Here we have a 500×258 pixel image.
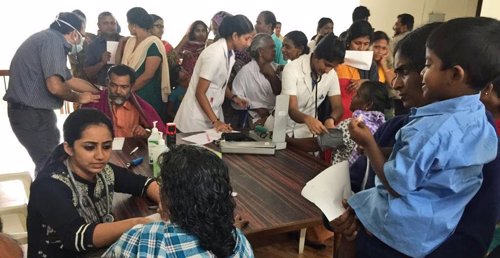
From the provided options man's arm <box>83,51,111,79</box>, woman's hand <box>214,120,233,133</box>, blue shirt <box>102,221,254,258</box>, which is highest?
man's arm <box>83,51,111,79</box>

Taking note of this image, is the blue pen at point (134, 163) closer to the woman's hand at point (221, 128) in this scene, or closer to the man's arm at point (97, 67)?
the woman's hand at point (221, 128)

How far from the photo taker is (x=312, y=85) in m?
2.46

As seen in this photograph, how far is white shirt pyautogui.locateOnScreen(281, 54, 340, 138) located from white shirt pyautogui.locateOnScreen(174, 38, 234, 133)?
0.41 metres

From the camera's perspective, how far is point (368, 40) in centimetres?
270

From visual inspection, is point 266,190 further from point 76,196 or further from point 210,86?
point 210,86

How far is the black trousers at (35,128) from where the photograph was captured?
2367mm

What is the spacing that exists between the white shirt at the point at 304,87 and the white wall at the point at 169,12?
311 cm

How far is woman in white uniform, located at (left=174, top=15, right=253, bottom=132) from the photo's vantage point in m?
2.44

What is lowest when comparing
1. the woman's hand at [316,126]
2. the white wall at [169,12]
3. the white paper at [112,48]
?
the woman's hand at [316,126]

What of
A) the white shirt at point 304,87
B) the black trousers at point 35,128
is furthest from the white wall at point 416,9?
the black trousers at point 35,128

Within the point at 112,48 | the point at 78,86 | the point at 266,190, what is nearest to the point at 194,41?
the point at 112,48

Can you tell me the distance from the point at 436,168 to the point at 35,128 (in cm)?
233

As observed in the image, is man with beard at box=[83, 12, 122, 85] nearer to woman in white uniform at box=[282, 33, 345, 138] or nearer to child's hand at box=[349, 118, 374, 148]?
woman in white uniform at box=[282, 33, 345, 138]

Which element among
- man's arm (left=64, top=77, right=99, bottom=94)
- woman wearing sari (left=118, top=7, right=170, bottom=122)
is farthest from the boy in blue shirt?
woman wearing sari (left=118, top=7, right=170, bottom=122)
